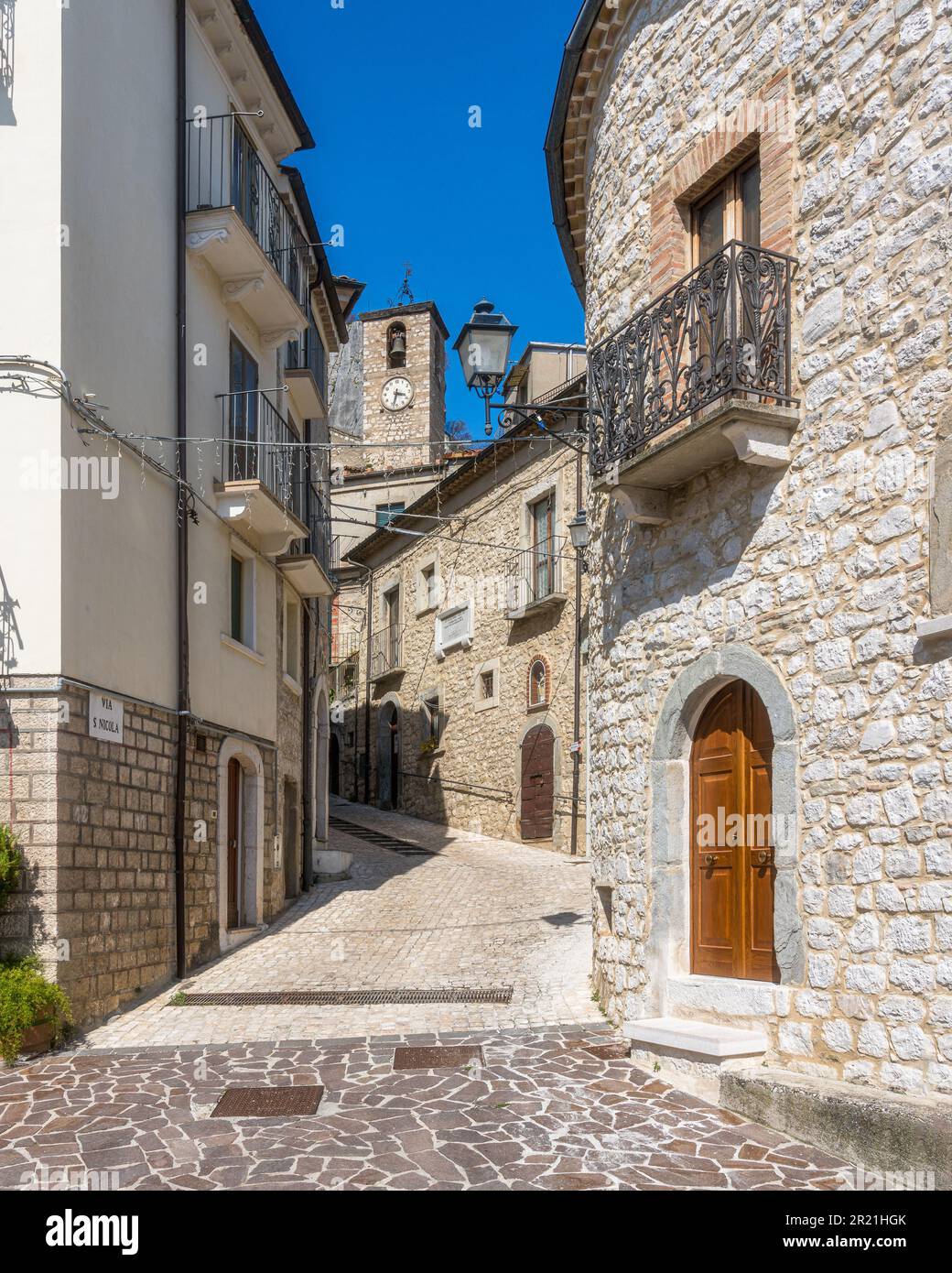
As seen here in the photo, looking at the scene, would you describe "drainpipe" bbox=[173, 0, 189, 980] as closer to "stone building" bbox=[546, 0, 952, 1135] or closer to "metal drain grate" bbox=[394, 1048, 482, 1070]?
"metal drain grate" bbox=[394, 1048, 482, 1070]

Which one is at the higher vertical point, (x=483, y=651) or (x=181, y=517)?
(x=181, y=517)

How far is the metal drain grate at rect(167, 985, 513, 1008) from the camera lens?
947 cm

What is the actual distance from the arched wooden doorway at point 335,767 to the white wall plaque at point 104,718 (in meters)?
21.6

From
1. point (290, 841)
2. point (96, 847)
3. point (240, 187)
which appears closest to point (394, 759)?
point (290, 841)

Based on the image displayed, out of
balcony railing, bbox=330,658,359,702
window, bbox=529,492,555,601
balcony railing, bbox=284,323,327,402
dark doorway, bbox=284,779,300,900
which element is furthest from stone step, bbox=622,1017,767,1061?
balcony railing, bbox=330,658,359,702

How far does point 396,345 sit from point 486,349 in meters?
29.5

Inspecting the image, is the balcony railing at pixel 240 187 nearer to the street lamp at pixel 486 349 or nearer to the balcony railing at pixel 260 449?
the balcony railing at pixel 260 449

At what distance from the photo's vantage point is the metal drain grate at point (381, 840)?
18906 mm

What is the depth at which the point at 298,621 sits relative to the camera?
56.3ft

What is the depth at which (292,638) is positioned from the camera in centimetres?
1673

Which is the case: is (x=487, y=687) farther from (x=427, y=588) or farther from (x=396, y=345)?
(x=396, y=345)
